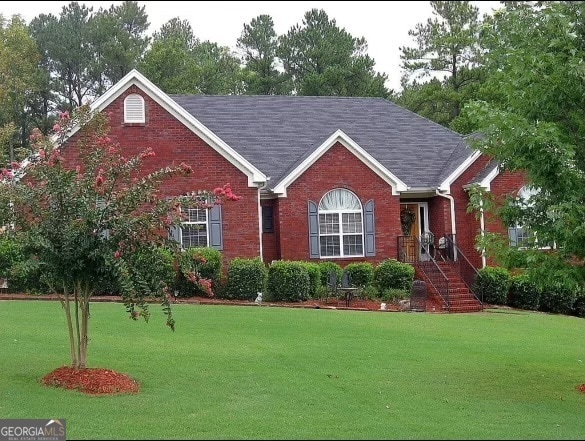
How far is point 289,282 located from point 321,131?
8.05 metres

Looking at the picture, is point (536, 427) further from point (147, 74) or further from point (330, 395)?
point (147, 74)

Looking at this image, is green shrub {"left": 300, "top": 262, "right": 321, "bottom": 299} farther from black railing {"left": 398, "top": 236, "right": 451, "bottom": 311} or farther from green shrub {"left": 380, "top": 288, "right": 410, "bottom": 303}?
black railing {"left": 398, "top": 236, "right": 451, "bottom": 311}

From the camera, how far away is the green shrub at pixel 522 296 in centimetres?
2269

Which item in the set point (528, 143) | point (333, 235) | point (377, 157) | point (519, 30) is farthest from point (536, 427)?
point (377, 157)

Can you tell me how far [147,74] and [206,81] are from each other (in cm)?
705

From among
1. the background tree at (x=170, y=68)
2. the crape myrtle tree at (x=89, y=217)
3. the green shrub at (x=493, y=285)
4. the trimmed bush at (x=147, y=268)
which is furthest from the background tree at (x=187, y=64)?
the trimmed bush at (x=147, y=268)

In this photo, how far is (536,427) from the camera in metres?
8.80

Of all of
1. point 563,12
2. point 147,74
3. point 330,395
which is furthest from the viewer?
point 147,74

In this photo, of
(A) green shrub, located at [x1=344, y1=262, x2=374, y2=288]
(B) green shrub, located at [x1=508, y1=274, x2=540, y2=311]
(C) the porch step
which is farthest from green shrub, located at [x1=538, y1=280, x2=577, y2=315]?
(A) green shrub, located at [x1=344, y1=262, x2=374, y2=288]

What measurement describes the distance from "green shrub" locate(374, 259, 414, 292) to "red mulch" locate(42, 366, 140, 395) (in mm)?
12731

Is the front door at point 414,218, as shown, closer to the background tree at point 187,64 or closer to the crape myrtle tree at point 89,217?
the crape myrtle tree at point 89,217

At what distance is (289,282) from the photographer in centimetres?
2111

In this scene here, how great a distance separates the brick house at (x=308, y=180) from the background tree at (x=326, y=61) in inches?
746

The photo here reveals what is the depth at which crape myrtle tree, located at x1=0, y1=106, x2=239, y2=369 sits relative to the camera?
998 cm
